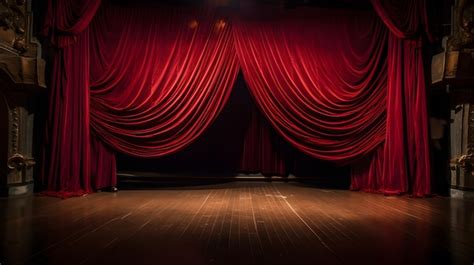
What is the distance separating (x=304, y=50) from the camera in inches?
176

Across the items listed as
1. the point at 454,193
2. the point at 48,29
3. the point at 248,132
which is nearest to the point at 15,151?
the point at 48,29

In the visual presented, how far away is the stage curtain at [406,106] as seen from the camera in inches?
159

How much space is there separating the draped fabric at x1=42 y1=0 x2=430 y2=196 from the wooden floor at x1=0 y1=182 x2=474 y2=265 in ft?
2.11

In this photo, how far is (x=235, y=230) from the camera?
2.37 m

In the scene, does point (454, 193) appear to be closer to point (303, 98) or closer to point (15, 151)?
point (303, 98)

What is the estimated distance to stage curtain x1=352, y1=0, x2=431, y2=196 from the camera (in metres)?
4.05

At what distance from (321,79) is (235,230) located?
2650mm

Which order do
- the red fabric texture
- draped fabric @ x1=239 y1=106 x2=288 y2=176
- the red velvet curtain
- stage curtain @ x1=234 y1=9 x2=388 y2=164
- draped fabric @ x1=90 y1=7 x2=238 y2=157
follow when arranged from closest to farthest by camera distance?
1. the red fabric texture
2. the red velvet curtain
3. draped fabric @ x1=90 y1=7 x2=238 y2=157
4. stage curtain @ x1=234 y1=9 x2=388 y2=164
5. draped fabric @ x1=239 y1=106 x2=288 y2=176

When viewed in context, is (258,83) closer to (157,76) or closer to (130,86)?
(157,76)

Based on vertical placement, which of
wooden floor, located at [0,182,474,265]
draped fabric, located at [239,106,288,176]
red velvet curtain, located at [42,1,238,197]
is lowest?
wooden floor, located at [0,182,474,265]

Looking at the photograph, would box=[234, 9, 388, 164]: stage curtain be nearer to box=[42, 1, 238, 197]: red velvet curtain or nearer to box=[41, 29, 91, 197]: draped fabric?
box=[42, 1, 238, 197]: red velvet curtain

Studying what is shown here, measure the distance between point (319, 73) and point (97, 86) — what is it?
2.71 metres

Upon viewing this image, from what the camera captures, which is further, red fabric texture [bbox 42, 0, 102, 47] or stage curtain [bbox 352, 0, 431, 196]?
stage curtain [bbox 352, 0, 431, 196]

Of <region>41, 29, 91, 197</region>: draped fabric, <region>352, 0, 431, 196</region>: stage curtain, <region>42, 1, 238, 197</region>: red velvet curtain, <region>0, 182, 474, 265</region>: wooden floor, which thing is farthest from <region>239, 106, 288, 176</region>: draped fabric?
<region>41, 29, 91, 197</region>: draped fabric
